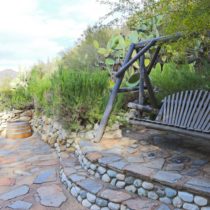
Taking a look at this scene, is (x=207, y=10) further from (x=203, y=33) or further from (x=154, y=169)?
(x=154, y=169)

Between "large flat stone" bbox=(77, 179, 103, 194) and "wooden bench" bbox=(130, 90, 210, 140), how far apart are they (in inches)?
34.2

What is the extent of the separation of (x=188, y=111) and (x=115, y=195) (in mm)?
1350

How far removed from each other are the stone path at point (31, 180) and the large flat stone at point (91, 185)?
19 cm

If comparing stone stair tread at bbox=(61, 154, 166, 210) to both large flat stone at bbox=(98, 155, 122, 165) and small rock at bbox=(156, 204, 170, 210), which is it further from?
large flat stone at bbox=(98, 155, 122, 165)

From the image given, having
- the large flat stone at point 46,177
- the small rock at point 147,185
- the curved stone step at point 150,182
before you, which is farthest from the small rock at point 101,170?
the large flat stone at point 46,177

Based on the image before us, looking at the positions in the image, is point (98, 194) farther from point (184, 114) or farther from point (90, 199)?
point (184, 114)

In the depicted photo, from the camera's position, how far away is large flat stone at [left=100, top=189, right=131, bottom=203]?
235cm

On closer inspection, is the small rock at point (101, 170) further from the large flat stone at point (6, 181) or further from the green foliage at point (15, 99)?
the green foliage at point (15, 99)

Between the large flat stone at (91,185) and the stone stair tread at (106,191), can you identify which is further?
the large flat stone at (91,185)

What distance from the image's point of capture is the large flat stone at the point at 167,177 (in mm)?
2248

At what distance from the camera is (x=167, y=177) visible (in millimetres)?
2311

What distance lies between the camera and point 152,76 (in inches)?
180

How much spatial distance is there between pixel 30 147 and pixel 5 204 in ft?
7.03

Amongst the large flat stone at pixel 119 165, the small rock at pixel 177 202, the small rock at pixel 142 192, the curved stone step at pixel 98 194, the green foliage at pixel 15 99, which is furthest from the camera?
the green foliage at pixel 15 99
